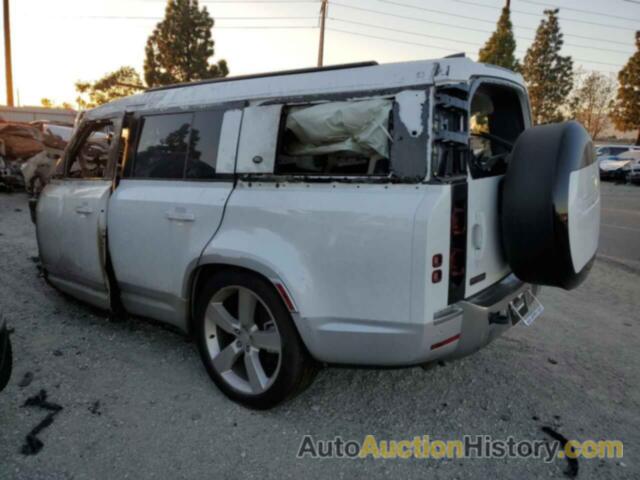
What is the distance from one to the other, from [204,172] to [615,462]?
2.86 metres

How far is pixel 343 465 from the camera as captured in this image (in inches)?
94.3

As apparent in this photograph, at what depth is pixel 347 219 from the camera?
7.49 ft

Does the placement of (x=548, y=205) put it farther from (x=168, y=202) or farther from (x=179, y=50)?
(x=179, y=50)

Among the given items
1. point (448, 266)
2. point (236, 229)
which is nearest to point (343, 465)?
point (448, 266)

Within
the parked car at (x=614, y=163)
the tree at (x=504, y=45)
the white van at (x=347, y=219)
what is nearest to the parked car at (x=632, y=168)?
the parked car at (x=614, y=163)

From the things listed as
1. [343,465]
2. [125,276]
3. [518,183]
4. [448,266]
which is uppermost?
[518,183]

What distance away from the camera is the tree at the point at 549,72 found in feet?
138

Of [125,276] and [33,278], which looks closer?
[125,276]

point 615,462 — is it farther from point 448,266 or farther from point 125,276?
point 125,276

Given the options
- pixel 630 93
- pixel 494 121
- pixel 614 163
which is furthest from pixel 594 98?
pixel 494 121

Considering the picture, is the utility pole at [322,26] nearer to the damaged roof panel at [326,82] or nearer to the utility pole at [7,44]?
the utility pole at [7,44]

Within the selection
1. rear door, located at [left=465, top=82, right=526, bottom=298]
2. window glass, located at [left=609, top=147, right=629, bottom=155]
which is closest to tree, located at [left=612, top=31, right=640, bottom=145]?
window glass, located at [left=609, top=147, right=629, bottom=155]

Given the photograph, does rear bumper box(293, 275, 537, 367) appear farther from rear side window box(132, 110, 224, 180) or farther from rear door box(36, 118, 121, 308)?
rear door box(36, 118, 121, 308)

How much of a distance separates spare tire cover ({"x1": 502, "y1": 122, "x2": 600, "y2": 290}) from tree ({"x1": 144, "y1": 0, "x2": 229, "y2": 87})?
30.8m
